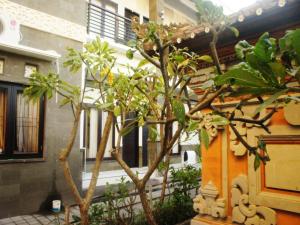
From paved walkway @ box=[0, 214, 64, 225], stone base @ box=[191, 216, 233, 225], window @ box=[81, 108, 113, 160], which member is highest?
window @ box=[81, 108, 113, 160]

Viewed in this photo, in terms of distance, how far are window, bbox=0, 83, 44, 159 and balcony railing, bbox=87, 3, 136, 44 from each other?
4017mm

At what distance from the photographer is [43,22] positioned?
7.65 metres

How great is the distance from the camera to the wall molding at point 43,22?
23.3 ft

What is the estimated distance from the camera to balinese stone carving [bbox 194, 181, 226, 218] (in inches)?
135

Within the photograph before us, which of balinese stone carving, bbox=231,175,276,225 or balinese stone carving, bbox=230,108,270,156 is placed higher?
balinese stone carving, bbox=230,108,270,156

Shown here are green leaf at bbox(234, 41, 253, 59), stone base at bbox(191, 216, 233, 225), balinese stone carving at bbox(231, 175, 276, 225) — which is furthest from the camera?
stone base at bbox(191, 216, 233, 225)

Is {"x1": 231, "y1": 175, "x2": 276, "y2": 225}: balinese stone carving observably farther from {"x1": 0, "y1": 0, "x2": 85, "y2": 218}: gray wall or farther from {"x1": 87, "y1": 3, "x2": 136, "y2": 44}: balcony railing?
{"x1": 87, "y1": 3, "x2": 136, "y2": 44}: balcony railing

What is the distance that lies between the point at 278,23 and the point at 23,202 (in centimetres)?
703

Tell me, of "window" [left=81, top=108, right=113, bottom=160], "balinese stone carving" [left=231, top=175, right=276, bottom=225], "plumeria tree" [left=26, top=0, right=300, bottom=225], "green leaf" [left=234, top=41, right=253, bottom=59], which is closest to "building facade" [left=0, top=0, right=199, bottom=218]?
"window" [left=81, top=108, right=113, bottom=160]

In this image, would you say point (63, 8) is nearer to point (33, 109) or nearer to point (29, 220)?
point (33, 109)

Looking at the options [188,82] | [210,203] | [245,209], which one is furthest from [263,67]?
[210,203]

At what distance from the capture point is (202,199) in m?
3.71

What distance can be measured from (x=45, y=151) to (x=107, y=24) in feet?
19.6

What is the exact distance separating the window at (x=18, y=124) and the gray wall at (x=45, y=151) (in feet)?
0.60
